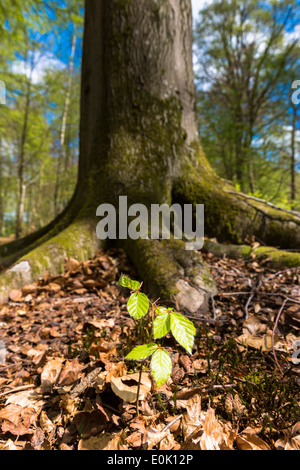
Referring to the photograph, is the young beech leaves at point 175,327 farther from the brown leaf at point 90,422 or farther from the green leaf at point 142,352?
the brown leaf at point 90,422

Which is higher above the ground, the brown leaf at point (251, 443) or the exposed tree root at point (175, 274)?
the exposed tree root at point (175, 274)

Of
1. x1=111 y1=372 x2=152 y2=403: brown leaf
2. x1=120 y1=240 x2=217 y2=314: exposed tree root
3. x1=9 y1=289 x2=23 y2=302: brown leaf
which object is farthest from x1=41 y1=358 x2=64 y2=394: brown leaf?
x1=9 y1=289 x2=23 y2=302: brown leaf

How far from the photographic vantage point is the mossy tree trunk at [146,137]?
286 centimetres

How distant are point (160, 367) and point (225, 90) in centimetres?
1096

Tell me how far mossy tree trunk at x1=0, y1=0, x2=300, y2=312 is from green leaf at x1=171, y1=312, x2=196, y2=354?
204cm

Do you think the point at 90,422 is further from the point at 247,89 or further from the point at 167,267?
the point at 247,89

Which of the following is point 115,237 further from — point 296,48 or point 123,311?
point 296,48

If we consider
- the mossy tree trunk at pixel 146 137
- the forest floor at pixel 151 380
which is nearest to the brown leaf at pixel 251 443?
the forest floor at pixel 151 380

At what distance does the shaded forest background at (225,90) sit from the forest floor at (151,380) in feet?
9.74

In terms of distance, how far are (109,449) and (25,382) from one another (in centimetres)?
70

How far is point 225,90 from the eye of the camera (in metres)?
9.11

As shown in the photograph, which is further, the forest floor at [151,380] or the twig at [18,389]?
the twig at [18,389]

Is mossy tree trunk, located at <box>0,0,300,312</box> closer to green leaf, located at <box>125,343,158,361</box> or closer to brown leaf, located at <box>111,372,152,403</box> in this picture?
brown leaf, located at <box>111,372,152,403</box>
